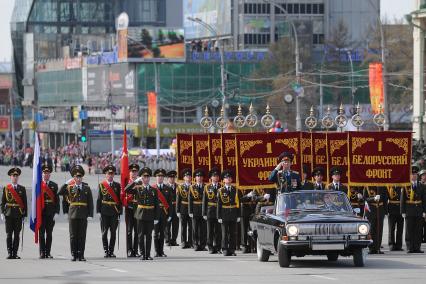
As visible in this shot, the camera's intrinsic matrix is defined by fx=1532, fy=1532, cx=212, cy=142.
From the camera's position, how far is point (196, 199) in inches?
1104

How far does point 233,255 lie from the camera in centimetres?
2666

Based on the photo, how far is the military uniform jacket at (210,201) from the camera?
27094 millimetres

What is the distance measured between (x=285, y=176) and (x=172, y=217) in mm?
4407

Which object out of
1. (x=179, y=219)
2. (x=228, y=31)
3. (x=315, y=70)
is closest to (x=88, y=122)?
(x=228, y=31)

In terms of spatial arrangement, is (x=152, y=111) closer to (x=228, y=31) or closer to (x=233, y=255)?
(x=228, y=31)

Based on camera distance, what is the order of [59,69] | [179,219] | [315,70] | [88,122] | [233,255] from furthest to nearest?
1. [59,69]
2. [88,122]
3. [315,70]
4. [179,219]
5. [233,255]

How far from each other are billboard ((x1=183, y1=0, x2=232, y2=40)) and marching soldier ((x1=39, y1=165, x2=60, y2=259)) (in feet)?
354

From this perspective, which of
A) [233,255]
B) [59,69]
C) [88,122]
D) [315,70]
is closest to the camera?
[233,255]

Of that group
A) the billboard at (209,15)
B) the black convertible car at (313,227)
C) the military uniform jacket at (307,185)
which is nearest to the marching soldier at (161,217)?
Answer: the military uniform jacket at (307,185)

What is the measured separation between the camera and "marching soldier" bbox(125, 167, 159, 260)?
25.8m

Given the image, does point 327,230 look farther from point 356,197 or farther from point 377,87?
point 377,87

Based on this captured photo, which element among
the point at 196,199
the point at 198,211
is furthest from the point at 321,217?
the point at 198,211

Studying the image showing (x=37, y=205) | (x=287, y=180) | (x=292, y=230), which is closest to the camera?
(x=292, y=230)

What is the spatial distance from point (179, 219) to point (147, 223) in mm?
6221
